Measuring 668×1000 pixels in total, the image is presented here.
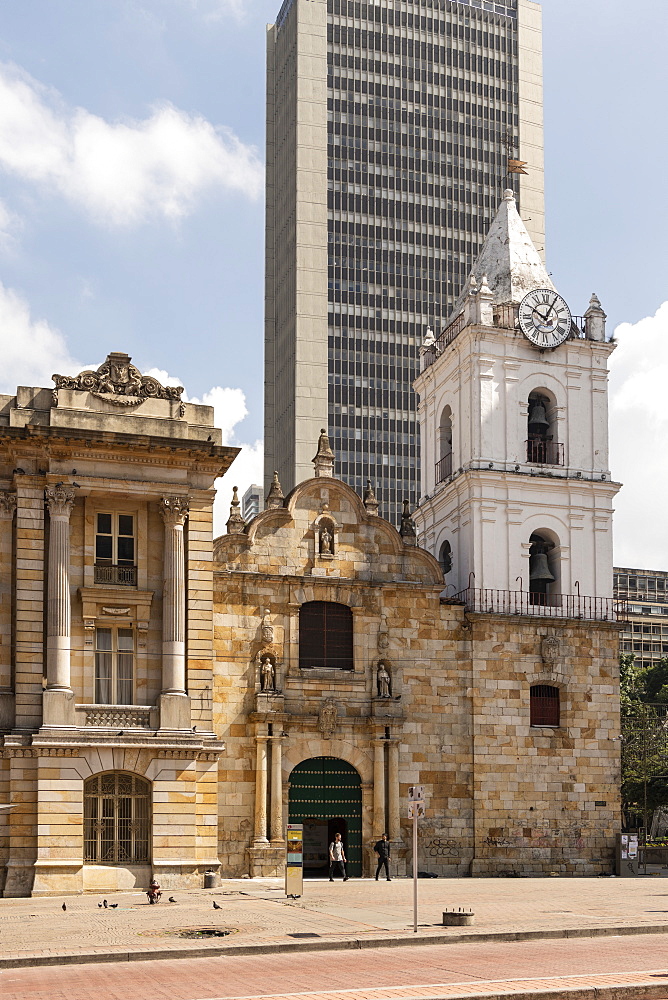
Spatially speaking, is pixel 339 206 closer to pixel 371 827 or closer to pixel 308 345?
pixel 308 345

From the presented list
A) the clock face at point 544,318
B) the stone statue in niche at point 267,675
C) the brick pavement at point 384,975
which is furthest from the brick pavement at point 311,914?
the clock face at point 544,318

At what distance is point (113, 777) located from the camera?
3981cm

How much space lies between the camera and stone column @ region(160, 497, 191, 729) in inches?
1593

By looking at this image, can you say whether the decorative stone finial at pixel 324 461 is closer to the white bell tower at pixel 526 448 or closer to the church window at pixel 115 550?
the white bell tower at pixel 526 448

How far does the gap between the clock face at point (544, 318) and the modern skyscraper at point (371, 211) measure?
78.0 metres

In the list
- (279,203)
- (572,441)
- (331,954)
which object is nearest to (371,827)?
(572,441)

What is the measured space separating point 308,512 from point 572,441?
11597 millimetres

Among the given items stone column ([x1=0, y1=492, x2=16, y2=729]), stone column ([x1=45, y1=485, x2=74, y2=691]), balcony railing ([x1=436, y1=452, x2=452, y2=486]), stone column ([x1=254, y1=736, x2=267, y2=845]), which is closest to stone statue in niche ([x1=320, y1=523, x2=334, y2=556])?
stone column ([x1=254, y1=736, x2=267, y2=845])

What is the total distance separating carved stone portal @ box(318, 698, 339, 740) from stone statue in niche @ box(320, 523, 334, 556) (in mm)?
5273

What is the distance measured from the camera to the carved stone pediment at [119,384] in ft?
137

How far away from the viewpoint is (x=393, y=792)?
46125 mm

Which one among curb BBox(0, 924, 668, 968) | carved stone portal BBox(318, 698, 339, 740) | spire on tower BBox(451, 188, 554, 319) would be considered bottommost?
curb BBox(0, 924, 668, 968)

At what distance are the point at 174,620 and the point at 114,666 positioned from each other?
2.25 m

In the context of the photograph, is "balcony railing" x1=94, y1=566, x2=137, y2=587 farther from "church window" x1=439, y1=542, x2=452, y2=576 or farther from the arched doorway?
"church window" x1=439, y1=542, x2=452, y2=576
